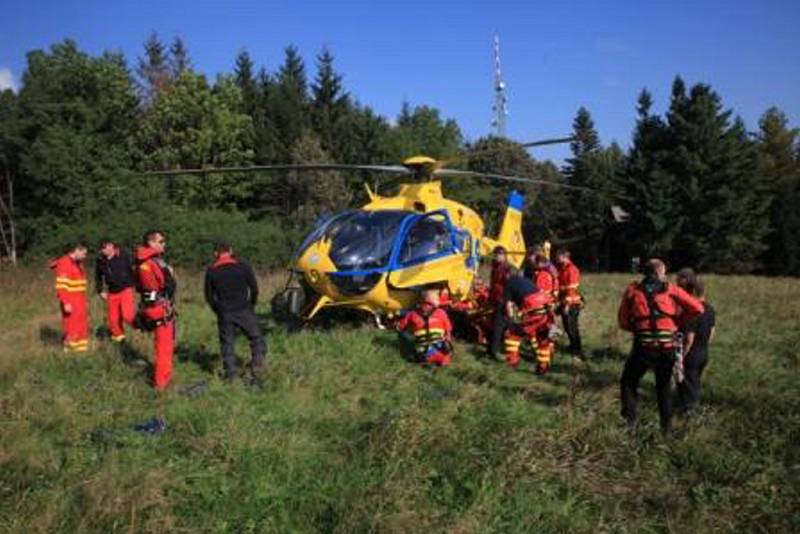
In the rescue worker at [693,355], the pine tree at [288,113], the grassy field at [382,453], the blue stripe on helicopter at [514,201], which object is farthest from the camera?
the pine tree at [288,113]

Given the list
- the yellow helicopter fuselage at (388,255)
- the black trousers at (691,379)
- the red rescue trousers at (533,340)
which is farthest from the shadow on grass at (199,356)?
the black trousers at (691,379)

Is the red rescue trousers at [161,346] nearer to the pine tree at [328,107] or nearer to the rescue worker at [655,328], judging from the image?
the rescue worker at [655,328]

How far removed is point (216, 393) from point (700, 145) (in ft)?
123

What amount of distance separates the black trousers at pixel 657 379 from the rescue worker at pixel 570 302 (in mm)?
3564

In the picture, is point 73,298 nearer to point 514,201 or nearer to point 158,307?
point 158,307

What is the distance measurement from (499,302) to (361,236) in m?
2.35

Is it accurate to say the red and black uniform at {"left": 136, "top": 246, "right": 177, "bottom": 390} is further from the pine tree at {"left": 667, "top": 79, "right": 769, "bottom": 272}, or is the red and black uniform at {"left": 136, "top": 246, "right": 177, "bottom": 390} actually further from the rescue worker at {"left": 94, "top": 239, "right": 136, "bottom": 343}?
the pine tree at {"left": 667, "top": 79, "right": 769, "bottom": 272}

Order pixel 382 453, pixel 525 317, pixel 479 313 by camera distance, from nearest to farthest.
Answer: pixel 382 453
pixel 525 317
pixel 479 313

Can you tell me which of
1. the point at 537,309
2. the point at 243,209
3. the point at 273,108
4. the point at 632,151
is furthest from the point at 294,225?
the point at 537,309

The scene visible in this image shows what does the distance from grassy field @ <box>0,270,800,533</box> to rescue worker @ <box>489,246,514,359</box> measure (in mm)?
832

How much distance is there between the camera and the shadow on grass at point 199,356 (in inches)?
369

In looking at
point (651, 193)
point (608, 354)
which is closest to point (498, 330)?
point (608, 354)

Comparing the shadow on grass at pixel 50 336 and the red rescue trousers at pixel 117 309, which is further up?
the red rescue trousers at pixel 117 309

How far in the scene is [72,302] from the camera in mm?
10414
